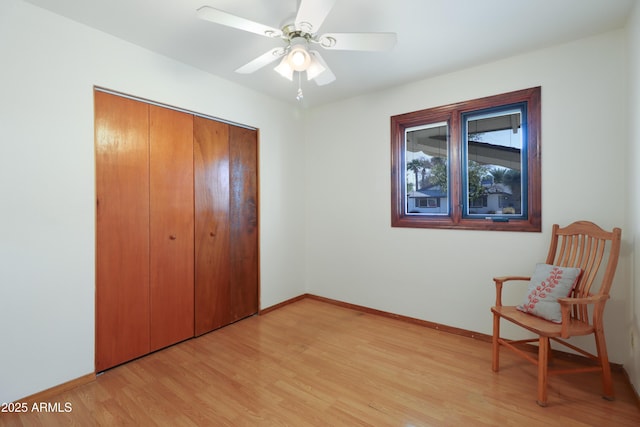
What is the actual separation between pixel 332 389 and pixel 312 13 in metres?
2.36

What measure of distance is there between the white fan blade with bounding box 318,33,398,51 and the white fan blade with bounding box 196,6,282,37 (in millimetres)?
316

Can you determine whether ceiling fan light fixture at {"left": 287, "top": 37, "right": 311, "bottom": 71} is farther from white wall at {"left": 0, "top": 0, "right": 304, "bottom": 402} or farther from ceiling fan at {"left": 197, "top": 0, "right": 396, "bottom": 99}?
white wall at {"left": 0, "top": 0, "right": 304, "bottom": 402}

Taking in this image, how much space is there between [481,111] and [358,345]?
8.27 feet

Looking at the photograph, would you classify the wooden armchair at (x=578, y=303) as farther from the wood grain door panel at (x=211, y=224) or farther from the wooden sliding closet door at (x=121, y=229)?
the wooden sliding closet door at (x=121, y=229)

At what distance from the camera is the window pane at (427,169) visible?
10.0 ft

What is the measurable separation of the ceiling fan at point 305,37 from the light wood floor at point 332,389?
7.33 feet

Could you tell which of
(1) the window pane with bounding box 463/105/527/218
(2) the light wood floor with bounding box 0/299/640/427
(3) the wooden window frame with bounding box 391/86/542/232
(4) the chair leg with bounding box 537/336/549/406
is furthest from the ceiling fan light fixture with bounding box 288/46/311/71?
(4) the chair leg with bounding box 537/336/549/406

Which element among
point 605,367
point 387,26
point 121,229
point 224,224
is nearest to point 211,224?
point 224,224

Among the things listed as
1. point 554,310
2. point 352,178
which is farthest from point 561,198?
point 352,178

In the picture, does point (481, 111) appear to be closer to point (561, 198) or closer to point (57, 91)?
point (561, 198)

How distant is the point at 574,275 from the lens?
202 centimetres

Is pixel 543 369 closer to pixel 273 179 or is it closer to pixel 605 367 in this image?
pixel 605 367

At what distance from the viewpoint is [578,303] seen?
178cm

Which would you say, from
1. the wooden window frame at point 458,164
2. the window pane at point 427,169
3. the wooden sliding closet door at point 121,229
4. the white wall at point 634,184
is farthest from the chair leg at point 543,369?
the wooden sliding closet door at point 121,229
